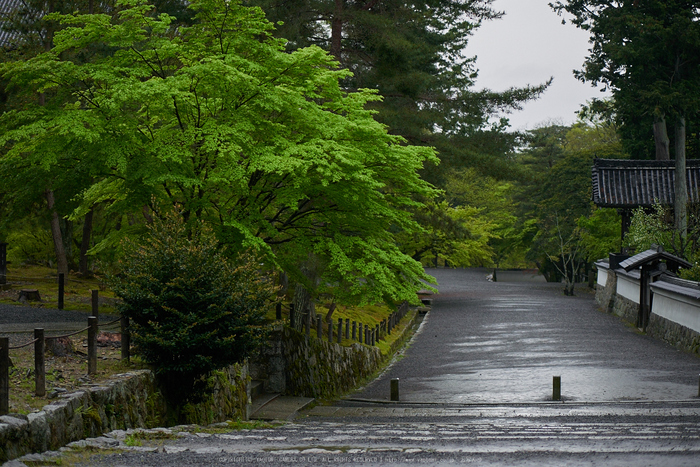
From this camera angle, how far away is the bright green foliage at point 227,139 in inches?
512

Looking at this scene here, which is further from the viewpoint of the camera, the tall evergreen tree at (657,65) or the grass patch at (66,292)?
the tall evergreen tree at (657,65)

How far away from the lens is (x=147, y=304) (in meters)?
9.77

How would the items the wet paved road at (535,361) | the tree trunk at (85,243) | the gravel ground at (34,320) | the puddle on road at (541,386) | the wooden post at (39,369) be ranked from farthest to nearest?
the tree trunk at (85,243) < the wet paved road at (535,361) < the puddle on road at (541,386) < the gravel ground at (34,320) < the wooden post at (39,369)

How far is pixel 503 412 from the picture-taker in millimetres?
12641

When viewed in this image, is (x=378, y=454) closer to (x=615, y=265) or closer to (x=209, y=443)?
(x=209, y=443)

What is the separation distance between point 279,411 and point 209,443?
254 inches

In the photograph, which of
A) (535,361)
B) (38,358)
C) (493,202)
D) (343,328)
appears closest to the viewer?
(38,358)

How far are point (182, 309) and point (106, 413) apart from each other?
1965mm

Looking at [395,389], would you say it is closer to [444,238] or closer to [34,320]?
[34,320]

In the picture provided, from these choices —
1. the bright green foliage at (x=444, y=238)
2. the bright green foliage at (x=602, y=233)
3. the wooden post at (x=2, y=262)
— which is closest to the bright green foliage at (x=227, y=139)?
the wooden post at (x=2, y=262)

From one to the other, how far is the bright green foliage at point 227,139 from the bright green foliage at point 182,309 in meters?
2.75

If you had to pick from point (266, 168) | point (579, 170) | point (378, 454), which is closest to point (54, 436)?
point (378, 454)

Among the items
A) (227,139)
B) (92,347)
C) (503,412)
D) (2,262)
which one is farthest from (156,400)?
(2,262)

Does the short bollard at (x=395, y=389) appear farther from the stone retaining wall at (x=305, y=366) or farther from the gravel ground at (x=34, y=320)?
the gravel ground at (x=34, y=320)
